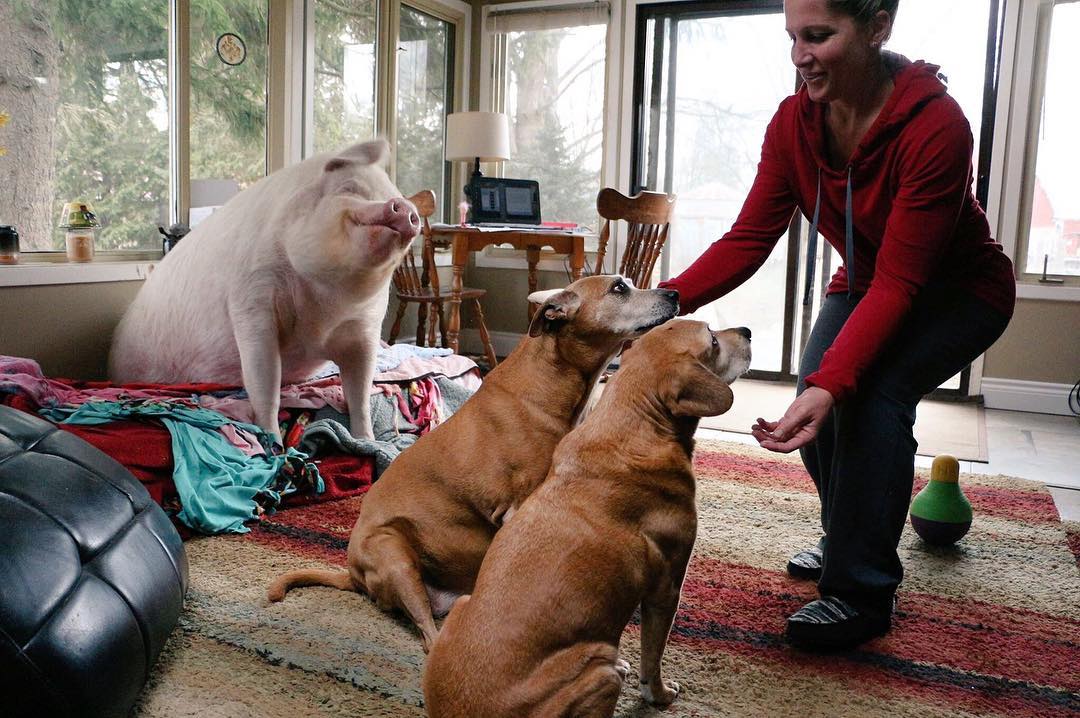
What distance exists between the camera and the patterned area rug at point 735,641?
1432 mm

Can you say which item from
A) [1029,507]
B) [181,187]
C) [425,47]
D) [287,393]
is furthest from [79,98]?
[1029,507]

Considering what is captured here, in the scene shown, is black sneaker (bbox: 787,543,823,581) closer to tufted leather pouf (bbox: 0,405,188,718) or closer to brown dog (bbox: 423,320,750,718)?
brown dog (bbox: 423,320,750,718)

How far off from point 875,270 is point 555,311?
0.62 m

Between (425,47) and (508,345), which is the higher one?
(425,47)

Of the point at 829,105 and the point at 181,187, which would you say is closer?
the point at 829,105

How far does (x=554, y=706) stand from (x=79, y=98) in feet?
10.9

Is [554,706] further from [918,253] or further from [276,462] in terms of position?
[276,462]

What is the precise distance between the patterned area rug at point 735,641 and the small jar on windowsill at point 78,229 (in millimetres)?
1727

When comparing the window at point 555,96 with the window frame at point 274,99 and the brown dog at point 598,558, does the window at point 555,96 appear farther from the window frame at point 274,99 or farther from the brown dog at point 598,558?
the brown dog at point 598,558

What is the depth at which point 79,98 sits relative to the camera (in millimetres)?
3408

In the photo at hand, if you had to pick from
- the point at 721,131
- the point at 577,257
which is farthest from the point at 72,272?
the point at 721,131

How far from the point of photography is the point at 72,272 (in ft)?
10.8

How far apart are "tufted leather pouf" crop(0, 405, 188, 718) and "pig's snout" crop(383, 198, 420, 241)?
38.7 inches

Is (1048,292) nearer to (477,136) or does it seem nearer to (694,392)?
(477,136)
